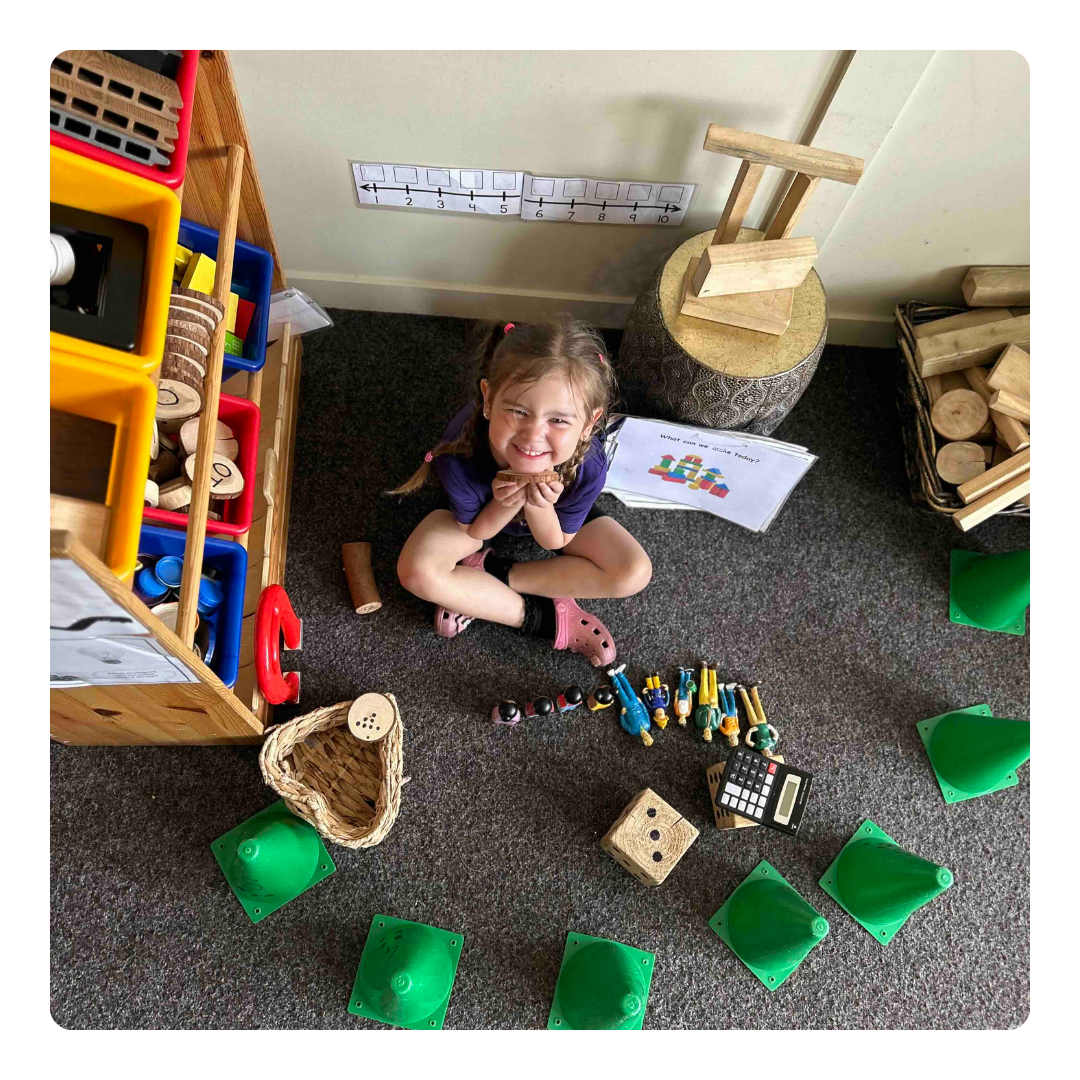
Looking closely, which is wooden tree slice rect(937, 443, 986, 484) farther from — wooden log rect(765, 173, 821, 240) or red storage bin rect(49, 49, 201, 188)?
red storage bin rect(49, 49, 201, 188)

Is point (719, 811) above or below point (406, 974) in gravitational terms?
above

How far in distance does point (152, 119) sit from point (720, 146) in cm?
68

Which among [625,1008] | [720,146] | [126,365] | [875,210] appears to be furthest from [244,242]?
[625,1008]

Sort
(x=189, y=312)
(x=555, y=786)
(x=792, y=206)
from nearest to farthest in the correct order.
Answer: (x=189, y=312)
(x=792, y=206)
(x=555, y=786)

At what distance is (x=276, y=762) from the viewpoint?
110 centimetres

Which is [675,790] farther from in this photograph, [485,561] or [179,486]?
[179,486]

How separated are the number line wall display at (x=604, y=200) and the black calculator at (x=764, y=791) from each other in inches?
33.6

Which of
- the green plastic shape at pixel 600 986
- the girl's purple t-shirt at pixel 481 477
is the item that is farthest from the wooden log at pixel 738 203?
the green plastic shape at pixel 600 986

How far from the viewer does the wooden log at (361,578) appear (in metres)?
1.28

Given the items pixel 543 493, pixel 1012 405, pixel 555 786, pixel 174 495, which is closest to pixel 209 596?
pixel 174 495

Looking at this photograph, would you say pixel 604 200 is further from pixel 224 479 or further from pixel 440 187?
pixel 224 479

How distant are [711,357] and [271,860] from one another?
0.95m

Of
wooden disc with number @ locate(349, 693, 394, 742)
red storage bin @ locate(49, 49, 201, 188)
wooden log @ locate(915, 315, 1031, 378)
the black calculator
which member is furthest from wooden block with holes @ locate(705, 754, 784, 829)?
red storage bin @ locate(49, 49, 201, 188)

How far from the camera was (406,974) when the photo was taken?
1031mm
